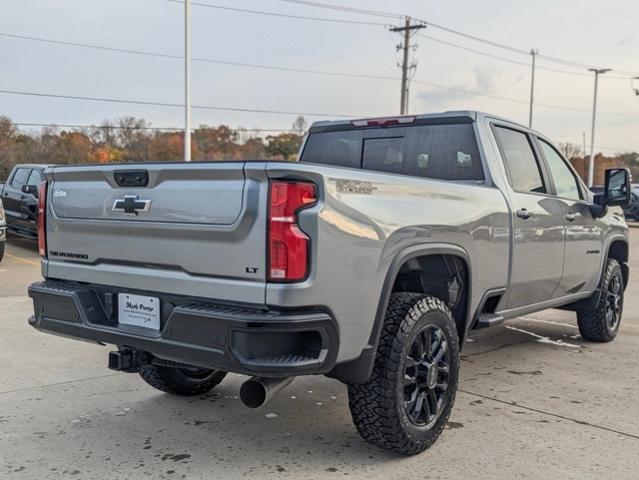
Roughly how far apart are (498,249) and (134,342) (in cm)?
248

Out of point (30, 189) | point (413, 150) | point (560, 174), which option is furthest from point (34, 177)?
point (560, 174)

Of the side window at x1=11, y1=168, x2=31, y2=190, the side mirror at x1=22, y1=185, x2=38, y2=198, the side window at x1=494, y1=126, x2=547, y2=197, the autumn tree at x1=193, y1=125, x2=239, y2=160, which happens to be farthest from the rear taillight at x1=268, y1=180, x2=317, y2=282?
the autumn tree at x1=193, y1=125, x2=239, y2=160

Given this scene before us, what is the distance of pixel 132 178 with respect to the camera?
343 centimetres

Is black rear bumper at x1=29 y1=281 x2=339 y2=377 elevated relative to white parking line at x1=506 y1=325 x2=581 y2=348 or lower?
elevated

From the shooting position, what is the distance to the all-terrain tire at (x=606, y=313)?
20.8 ft

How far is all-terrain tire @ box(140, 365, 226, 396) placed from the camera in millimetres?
4512

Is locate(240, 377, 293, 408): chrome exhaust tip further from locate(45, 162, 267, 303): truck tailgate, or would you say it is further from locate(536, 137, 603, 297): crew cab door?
locate(536, 137, 603, 297): crew cab door

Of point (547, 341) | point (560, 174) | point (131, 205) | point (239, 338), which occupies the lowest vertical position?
point (547, 341)

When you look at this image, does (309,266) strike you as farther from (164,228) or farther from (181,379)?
(181,379)

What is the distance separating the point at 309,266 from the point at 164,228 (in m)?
0.81

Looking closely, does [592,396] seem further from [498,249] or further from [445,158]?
[445,158]

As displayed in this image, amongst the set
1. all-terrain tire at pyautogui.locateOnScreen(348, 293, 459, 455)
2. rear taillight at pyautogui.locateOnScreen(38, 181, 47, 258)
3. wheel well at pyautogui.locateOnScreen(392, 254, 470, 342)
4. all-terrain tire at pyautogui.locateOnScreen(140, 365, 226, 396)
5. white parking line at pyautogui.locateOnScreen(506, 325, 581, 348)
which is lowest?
white parking line at pyautogui.locateOnScreen(506, 325, 581, 348)

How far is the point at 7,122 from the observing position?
45812 millimetres

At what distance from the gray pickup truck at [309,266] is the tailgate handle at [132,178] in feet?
0.04
